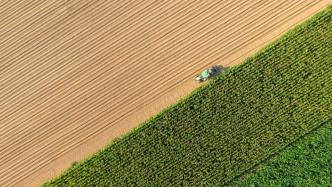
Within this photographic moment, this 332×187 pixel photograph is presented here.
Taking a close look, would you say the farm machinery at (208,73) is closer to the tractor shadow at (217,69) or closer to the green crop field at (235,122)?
the tractor shadow at (217,69)

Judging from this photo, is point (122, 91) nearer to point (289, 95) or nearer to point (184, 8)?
point (184, 8)

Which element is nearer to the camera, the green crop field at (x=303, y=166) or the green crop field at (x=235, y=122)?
the green crop field at (x=303, y=166)

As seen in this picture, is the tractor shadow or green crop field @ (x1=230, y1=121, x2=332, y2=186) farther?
the tractor shadow

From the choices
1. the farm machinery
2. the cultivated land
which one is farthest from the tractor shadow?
the cultivated land

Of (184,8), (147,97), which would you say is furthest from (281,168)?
(184,8)

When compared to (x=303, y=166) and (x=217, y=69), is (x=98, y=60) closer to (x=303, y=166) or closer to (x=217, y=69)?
(x=217, y=69)

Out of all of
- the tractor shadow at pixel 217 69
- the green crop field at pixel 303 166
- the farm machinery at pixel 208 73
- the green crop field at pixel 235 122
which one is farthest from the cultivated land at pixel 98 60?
the green crop field at pixel 303 166

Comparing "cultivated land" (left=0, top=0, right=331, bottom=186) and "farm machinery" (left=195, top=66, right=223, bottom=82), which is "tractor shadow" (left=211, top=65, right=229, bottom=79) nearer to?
"farm machinery" (left=195, top=66, right=223, bottom=82)
